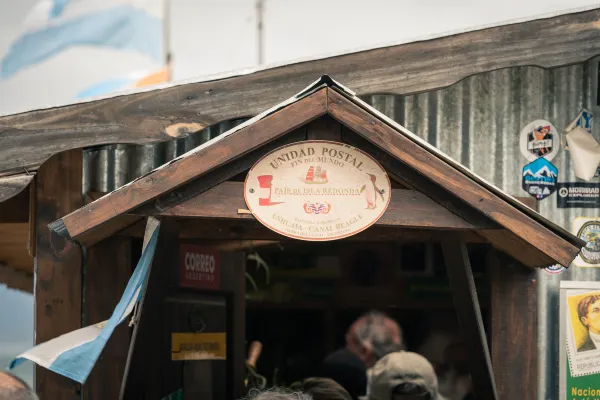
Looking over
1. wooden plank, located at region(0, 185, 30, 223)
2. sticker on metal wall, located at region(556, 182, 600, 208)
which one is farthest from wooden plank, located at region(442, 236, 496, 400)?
wooden plank, located at region(0, 185, 30, 223)

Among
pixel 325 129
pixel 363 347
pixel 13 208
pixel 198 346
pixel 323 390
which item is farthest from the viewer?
pixel 363 347

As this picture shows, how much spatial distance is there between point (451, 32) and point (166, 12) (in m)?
11.8

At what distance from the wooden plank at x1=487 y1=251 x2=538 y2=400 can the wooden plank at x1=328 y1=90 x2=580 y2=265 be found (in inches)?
58.5

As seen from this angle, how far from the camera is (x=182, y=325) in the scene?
7.17m

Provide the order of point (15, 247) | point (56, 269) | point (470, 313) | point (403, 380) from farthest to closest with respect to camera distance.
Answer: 1. point (15, 247)
2. point (403, 380)
3. point (56, 269)
4. point (470, 313)

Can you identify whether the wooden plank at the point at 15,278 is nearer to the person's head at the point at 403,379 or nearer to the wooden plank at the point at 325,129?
the person's head at the point at 403,379

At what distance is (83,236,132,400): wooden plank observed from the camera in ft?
20.6

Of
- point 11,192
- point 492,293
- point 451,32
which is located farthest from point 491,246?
Result: point 11,192

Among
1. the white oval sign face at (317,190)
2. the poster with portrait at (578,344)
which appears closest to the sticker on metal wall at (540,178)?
the poster with portrait at (578,344)

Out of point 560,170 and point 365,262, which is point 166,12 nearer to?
point 365,262

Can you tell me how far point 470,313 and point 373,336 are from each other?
165 inches

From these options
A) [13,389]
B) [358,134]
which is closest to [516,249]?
[358,134]

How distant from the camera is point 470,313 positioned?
5.71 meters

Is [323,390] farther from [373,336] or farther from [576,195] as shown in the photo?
[576,195]
